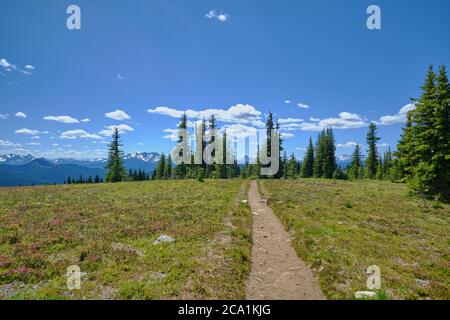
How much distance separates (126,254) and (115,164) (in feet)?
177

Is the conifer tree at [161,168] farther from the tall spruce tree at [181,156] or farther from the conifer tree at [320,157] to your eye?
the conifer tree at [320,157]

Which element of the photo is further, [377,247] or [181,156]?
[181,156]

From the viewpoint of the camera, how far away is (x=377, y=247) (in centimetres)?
1172

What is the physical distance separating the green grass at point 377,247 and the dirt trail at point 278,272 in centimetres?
43

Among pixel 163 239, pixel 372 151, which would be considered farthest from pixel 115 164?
pixel 372 151

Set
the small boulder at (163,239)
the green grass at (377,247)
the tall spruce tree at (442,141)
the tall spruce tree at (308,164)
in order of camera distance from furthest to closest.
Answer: the tall spruce tree at (308,164) → the tall spruce tree at (442,141) → the small boulder at (163,239) → the green grass at (377,247)

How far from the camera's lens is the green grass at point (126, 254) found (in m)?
7.82

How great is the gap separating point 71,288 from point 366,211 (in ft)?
70.3

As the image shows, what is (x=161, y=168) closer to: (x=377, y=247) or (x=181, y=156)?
(x=181, y=156)

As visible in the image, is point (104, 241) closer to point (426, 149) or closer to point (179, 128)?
point (426, 149)

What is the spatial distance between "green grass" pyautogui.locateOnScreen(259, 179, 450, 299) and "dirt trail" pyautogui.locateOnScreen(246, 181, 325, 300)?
0.43 meters

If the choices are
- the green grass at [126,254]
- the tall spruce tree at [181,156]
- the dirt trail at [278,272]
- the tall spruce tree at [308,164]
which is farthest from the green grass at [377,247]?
the tall spruce tree at [308,164]

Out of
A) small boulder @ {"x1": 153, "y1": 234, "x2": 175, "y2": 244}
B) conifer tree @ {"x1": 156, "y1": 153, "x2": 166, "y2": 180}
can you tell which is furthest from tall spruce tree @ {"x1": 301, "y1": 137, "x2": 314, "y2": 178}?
small boulder @ {"x1": 153, "y1": 234, "x2": 175, "y2": 244}
